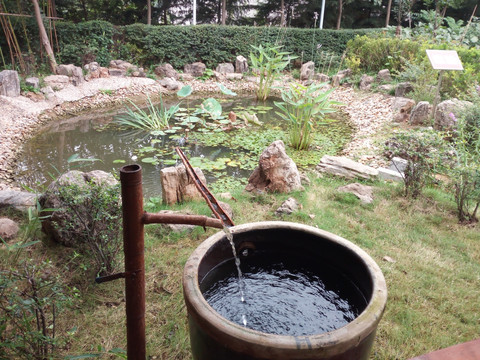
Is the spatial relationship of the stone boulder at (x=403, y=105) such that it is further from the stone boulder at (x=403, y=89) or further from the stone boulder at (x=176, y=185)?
the stone boulder at (x=176, y=185)

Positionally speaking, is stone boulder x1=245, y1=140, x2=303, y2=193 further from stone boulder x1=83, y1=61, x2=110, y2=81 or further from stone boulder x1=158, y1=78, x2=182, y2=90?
stone boulder x1=83, y1=61, x2=110, y2=81

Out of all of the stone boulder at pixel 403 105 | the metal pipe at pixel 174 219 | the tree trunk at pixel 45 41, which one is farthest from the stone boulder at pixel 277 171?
the tree trunk at pixel 45 41

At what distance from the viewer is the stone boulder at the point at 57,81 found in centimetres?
758

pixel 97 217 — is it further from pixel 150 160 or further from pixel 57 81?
pixel 57 81

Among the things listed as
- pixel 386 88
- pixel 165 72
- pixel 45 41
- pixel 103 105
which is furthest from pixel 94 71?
pixel 386 88

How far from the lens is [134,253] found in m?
1.17

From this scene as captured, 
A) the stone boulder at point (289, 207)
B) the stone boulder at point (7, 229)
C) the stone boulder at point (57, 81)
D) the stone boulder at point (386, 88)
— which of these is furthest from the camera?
the stone boulder at point (386, 88)

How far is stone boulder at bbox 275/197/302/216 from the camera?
10.5 feet

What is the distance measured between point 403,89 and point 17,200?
24.8 feet

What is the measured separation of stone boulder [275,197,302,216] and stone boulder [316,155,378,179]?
3.70 ft

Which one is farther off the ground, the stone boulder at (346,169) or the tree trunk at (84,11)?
the tree trunk at (84,11)

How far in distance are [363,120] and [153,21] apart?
11.8 meters

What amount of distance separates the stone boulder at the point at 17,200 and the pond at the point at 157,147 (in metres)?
1.01

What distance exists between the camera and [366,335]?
3.66ft
